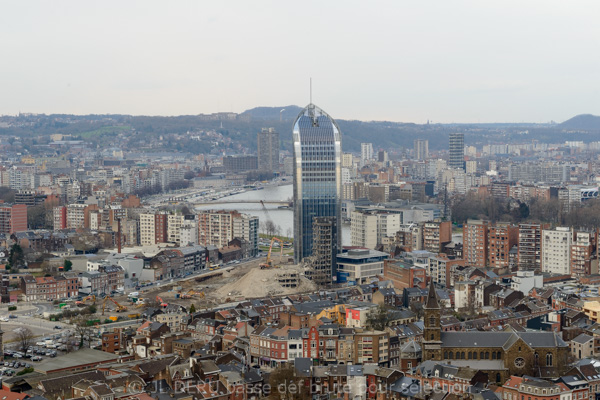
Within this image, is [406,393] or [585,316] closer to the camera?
[406,393]

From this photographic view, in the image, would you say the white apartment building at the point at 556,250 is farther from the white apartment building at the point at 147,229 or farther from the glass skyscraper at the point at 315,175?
the white apartment building at the point at 147,229

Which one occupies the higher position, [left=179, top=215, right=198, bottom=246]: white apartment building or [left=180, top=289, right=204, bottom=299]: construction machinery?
[left=179, top=215, right=198, bottom=246]: white apartment building

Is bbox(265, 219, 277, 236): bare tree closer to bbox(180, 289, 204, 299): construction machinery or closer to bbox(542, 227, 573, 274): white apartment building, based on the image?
bbox(180, 289, 204, 299): construction machinery

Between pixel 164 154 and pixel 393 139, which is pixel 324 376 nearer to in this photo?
pixel 164 154

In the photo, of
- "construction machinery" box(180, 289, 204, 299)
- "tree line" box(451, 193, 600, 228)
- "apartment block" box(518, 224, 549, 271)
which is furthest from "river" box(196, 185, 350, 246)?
"construction machinery" box(180, 289, 204, 299)

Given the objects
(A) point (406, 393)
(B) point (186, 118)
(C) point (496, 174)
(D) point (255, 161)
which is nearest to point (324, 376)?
(A) point (406, 393)
